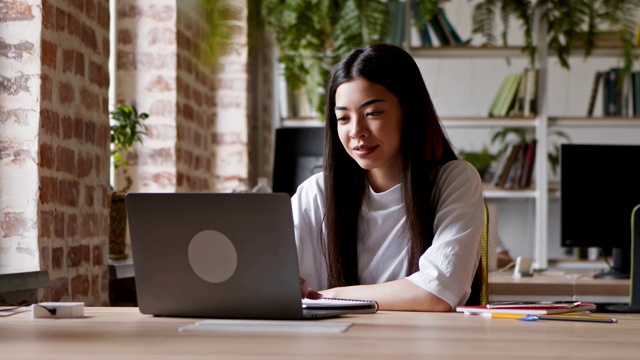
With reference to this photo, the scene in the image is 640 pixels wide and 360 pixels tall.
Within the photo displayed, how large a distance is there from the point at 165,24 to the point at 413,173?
2.00 meters

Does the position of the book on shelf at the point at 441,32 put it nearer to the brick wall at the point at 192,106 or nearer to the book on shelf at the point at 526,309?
the brick wall at the point at 192,106

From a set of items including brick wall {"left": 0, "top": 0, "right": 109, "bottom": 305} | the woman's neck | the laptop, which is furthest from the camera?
brick wall {"left": 0, "top": 0, "right": 109, "bottom": 305}

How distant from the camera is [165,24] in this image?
12.9ft

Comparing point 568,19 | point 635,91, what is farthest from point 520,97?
point 635,91

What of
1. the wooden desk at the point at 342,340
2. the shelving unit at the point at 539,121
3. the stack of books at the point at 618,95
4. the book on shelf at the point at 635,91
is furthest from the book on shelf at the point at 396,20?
the wooden desk at the point at 342,340

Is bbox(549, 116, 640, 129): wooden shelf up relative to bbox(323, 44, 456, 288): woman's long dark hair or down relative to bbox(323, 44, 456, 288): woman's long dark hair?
up

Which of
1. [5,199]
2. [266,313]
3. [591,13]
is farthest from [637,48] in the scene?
[266,313]

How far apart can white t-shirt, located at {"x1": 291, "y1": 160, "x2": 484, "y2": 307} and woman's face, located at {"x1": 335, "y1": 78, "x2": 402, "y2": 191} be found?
0.12m

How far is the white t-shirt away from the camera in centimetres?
204

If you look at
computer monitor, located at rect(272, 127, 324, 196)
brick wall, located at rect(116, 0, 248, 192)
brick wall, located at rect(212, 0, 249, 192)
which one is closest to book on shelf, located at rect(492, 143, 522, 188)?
brick wall, located at rect(212, 0, 249, 192)

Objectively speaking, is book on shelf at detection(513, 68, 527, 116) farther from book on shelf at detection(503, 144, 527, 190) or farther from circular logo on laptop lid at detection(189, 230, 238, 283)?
circular logo on laptop lid at detection(189, 230, 238, 283)

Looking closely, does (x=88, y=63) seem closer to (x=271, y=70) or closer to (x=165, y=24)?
(x=165, y=24)

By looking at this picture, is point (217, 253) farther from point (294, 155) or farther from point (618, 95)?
point (618, 95)

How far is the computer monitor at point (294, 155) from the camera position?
3479mm
